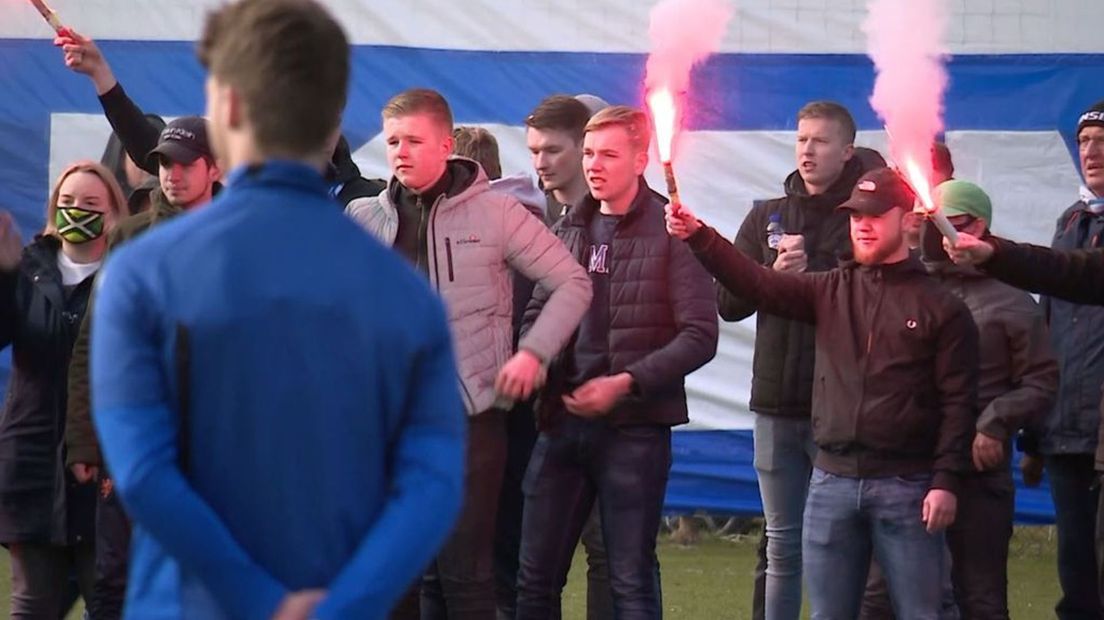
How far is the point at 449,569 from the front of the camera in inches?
230

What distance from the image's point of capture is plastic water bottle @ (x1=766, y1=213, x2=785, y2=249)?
22.3 feet

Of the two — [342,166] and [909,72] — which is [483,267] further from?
[909,72]

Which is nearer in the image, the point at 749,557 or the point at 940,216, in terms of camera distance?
the point at 940,216

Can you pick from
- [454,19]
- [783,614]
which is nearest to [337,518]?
[783,614]

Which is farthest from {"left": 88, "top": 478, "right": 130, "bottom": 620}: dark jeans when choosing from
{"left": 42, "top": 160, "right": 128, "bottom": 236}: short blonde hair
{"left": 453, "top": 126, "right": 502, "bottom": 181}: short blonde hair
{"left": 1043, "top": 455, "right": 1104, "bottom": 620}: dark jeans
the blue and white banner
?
the blue and white banner

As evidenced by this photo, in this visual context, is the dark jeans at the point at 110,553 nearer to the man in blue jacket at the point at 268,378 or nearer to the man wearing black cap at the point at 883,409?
the man wearing black cap at the point at 883,409

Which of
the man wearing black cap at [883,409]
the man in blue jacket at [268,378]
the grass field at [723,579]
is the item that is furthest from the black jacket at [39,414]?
the man in blue jacket at [268,378]

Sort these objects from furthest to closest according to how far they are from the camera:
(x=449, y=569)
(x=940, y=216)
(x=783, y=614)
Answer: (x=783, y=614) < (x=449, y=569) < (x=940, y=216)

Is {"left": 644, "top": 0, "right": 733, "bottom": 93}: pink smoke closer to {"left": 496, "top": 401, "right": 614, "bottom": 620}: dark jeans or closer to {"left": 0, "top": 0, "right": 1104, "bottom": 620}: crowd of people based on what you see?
{"left": 0, "top": 0, "right": 1104, "bottom": 620}: crowd of people

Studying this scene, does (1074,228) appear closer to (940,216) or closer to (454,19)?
(940,216)

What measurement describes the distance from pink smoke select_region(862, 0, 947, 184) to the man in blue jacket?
8.11ft

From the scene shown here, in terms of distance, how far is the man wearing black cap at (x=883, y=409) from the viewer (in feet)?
18.5

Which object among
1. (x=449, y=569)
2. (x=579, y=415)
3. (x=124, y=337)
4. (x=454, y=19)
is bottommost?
(x=449, y=569)

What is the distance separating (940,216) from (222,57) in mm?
2373
